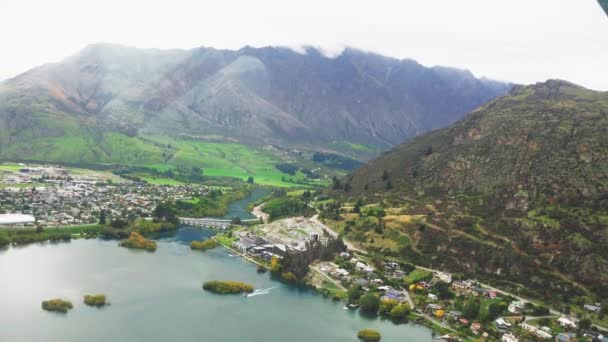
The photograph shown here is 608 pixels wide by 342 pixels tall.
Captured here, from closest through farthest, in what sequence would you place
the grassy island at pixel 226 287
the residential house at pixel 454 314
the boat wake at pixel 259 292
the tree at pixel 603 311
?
the tree at pixel 603 311
the residential house at pixel 454 314
the boat wake at pixel 259 292
the grassy island at pixel 226 287

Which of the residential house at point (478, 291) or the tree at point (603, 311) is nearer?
the tree at point (603, 311)

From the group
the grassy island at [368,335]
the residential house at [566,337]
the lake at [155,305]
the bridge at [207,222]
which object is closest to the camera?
the residential house at [566,337]

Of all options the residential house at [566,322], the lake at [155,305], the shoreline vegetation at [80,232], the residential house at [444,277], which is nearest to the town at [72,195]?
the shoreline vegetation at [80,232]

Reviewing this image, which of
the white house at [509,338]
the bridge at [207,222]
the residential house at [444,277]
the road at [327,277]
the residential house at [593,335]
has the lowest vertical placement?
the bridge at [207,222]

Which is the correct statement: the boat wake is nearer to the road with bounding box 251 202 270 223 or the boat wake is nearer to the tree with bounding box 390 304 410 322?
the tree with bounding box 390 304 410 322

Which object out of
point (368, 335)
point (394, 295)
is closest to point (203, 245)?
point (394, 295)

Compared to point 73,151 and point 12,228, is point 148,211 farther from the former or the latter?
point 73,151

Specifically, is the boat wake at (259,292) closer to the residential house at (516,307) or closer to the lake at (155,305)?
the lake at (155,305)

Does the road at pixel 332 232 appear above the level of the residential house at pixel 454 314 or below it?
above

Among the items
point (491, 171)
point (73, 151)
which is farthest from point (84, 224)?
point (73, 151)
